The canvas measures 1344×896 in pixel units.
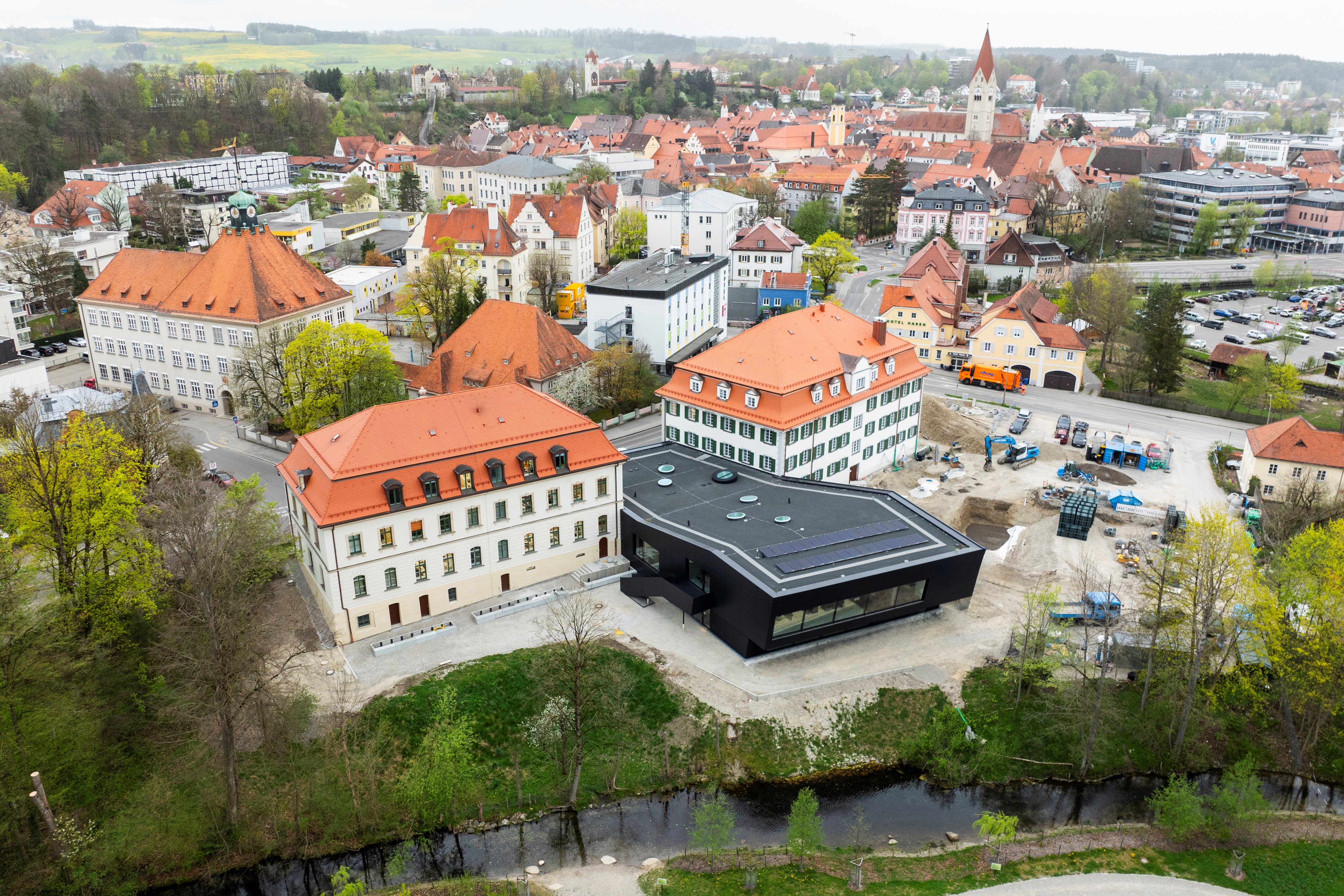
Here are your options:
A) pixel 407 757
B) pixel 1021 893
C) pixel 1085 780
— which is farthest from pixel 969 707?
pixel 407 757

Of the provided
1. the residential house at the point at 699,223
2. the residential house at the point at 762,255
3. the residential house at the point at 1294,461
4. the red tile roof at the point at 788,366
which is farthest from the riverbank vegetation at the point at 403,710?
the residential house at the point at 699,223

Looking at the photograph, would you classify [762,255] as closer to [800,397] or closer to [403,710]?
[800,397]

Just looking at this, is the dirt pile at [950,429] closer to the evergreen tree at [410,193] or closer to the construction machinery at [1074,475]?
the construction machinery at [1074,475]

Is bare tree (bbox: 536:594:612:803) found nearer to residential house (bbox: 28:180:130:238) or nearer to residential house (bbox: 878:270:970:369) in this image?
residential house (bbox: 878:270:970:369)

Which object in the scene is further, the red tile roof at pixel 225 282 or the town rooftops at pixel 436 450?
the red tile roof at pixel 225 282

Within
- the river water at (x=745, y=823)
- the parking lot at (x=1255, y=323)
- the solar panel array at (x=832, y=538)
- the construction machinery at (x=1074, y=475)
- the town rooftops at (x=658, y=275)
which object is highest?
the town rooftops at (x=658, y=275)

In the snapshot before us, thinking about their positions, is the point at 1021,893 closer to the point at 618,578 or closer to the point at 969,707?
the point at 969,707
